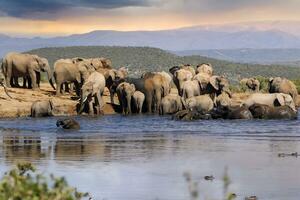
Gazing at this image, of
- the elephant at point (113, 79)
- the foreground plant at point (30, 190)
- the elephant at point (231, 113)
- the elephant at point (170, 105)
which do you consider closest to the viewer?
the foreground plant at point (30, 190)

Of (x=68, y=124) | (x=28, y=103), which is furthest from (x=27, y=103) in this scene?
(x=68, y=124)

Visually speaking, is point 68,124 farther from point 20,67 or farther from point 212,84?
point 212,84

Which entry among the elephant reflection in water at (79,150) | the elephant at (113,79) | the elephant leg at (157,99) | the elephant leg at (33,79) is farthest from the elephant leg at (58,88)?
the elephant reflection in water at (79,150)

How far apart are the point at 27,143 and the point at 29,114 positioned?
12088mm

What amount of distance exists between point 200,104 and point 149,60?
83491 mm

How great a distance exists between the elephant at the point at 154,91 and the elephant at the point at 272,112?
5693mm

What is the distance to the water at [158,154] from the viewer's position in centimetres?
1270

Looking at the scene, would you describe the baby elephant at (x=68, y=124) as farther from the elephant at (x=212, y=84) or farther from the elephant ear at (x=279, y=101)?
the elephant at (x=212, y=84)

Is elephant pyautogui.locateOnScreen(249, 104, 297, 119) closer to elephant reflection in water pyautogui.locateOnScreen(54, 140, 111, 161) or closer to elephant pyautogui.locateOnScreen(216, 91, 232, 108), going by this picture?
elephant pyautogui.locateOnScreen(216, 91, 232, 108)

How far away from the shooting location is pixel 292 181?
1335 centimetres

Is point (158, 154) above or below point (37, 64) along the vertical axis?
below

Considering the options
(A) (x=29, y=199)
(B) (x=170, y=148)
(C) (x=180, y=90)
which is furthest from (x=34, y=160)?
(C) (x=180, y=90)

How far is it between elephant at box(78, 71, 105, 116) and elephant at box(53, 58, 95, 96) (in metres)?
2.93

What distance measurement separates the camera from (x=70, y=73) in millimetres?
39062
